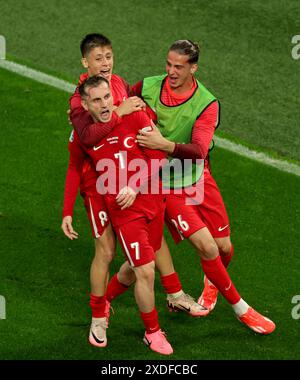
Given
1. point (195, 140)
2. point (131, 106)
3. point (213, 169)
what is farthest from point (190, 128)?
point (213, 169)

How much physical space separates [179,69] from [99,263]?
1.53m

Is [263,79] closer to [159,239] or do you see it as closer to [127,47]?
[127,47]

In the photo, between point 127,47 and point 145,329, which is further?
point 127,47

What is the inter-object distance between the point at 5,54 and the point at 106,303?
5631 millimetres

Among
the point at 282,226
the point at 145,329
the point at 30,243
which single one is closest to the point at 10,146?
the point at 30,243

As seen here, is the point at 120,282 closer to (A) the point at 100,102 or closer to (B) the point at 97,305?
(B) the point at 97,305

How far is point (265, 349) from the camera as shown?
8562 mm

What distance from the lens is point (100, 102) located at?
26.9 feet

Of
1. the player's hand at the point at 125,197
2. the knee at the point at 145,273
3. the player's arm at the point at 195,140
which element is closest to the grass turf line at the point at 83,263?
the knee at the point at 145,273

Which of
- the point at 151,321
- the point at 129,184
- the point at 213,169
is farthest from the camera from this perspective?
the point at 213,169

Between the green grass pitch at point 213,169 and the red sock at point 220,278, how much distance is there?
24 cm

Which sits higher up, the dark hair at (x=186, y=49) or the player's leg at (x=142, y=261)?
the dark hair at (x=186, y=49)

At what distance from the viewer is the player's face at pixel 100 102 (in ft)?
26.8

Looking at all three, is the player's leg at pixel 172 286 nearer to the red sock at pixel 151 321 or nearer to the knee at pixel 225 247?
the knee at pixel 225 247
